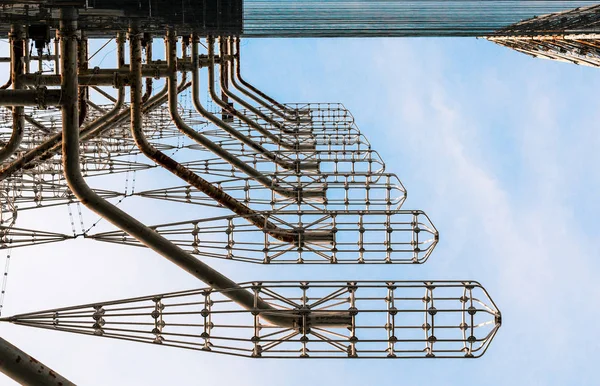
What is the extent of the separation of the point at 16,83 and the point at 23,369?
20.6ft

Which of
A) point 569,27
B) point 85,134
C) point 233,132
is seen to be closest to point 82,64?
point 85,134

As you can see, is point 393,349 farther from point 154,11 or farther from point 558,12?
point 558,12

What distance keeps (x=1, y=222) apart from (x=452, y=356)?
1006cm

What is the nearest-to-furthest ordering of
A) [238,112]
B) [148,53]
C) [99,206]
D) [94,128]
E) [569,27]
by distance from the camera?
[99,206], [94,128], [148,53], [569,27], [238,112]

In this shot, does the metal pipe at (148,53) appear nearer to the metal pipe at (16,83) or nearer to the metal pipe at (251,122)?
the metal pipe at (251,122)

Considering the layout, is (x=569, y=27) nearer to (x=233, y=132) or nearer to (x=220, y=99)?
(x=233, y=132)

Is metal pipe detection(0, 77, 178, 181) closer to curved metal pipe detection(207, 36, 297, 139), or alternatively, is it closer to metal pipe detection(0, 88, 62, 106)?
curved metal pipe detection(207, 36, 297, 139)

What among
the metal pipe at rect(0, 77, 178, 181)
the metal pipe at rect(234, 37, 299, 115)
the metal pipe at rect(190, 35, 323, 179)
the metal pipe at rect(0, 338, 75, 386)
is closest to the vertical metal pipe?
the metal pipe at rect(0, 77, 178, 181)

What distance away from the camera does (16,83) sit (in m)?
13.3

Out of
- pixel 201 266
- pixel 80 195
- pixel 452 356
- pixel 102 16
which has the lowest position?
pixel 452 356

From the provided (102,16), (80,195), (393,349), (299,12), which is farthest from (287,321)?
(299,12)

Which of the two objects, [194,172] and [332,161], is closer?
[194,172]

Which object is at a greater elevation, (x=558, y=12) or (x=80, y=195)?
(x=558, y=12)

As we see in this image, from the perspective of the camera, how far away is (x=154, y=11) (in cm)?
1516
